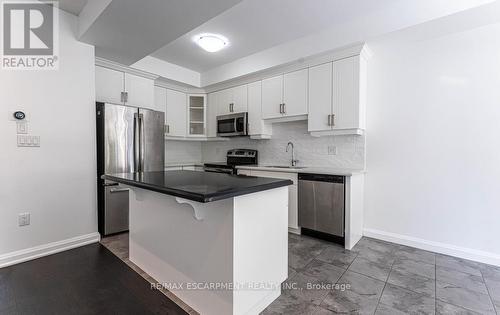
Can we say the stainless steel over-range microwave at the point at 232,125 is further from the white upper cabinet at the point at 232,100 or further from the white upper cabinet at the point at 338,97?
the white upper cabinet at the point at 338,97

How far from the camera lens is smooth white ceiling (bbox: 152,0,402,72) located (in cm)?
237

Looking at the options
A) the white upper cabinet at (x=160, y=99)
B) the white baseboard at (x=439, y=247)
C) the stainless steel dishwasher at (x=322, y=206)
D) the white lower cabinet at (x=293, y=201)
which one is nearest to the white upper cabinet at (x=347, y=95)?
the stainless steel dishwasher at (x=322, y=206)

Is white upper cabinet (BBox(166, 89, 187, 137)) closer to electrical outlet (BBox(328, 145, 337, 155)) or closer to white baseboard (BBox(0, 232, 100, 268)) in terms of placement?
white baseboard (BBox(0, 232, 100, 268))

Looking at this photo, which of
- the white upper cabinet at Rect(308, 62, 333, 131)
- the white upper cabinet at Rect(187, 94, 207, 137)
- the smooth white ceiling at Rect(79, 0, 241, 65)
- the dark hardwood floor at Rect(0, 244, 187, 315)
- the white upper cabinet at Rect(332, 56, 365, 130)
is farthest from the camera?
the white upper cabinet at Rect(187, 94, 207, 137)

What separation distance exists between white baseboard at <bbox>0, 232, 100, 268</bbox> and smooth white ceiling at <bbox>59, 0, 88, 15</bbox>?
2.54 m

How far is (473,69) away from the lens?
242 centimetres

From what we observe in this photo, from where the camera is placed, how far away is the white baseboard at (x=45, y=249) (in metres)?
2.24

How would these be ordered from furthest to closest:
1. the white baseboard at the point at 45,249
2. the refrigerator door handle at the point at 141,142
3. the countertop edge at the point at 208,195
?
1. the refrigerator door handle at the point at 141,142
2. the white baseboard at the point at 45,249
3. the countertop edge at the point at 208,195

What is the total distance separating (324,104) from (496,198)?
200 cm

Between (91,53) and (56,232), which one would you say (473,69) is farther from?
(56,232)

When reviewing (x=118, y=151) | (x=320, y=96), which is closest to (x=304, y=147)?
(x=320, y=96)

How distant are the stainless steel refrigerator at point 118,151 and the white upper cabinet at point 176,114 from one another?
3.58 feet

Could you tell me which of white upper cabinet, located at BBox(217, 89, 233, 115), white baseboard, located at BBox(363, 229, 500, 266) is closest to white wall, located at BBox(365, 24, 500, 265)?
white baseboard, located at BBox(363, 229, 500, 266)

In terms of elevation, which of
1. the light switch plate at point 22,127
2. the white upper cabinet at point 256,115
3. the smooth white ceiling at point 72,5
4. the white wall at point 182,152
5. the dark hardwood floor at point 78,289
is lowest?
the dark hardwood floor at point 78,289
